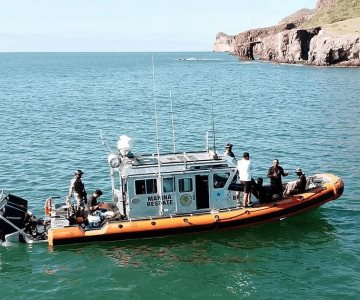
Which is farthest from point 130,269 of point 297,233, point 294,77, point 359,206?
point 294,77

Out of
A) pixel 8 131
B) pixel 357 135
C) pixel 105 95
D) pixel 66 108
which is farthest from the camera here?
pixel 105 95

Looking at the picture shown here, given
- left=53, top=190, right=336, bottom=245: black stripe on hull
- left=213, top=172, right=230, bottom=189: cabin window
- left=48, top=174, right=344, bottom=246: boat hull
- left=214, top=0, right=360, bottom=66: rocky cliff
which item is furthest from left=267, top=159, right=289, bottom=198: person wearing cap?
left=214, top=0, right=360, bottom=66: rocky cliff

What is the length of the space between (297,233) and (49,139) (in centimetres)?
2318

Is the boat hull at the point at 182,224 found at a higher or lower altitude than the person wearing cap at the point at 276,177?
lower

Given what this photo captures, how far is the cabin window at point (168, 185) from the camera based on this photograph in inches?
704

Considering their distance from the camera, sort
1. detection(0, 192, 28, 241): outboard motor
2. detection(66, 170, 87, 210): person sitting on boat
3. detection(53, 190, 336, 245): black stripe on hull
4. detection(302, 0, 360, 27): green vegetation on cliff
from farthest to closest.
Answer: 1. detection(302, 0, 360, 27): green vegetation on cliff
2. detection(66, 170, 87, 210): person sitting on boat
3. detection(53, 190, 336, 245): black stripe on hull
4. detection(0, 192, 28, 241): outboard motor

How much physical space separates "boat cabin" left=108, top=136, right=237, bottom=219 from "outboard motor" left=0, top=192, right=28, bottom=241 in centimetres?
322

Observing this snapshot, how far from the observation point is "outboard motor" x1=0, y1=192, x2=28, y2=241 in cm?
1759

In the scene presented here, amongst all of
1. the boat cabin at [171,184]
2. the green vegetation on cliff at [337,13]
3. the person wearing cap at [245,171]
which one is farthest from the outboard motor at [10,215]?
the green vegetation on cliff at [337,13]

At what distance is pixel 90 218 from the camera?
18.1 metres

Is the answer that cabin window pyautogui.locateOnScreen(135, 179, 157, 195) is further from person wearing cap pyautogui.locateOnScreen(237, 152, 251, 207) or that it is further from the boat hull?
person wearing cap pyautogui.locateOnScreen(237, 152, 251, 207)

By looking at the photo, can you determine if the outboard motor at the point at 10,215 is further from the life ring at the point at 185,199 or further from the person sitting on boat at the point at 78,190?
the life ring at the point at 185,199

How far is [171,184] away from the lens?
58.9 ft

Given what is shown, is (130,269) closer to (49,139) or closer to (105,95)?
(49,139)
